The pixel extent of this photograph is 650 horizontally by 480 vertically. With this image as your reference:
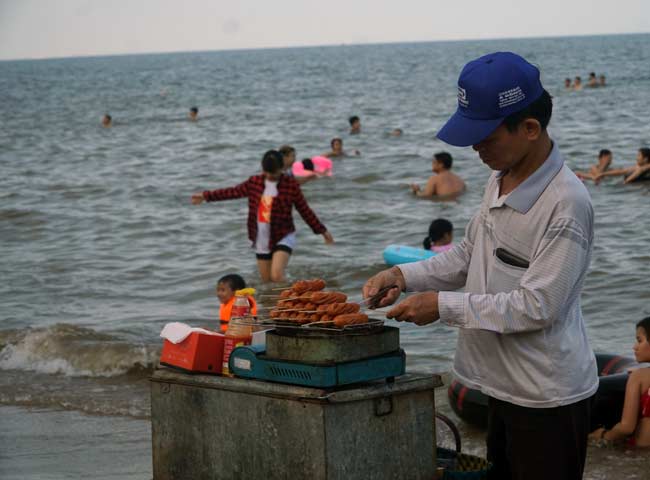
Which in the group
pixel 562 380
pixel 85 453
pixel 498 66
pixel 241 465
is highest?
pixel 498 66

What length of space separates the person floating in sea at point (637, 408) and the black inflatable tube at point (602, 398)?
7 centimetres

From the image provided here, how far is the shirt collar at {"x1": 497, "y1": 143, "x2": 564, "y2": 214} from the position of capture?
3266 millimetres

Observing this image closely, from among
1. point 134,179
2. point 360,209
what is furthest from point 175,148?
point 360,209

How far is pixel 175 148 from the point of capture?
31312 millimetres

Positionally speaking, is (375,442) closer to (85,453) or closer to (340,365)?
(340,365)

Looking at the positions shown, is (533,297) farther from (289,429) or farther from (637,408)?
(637,408)

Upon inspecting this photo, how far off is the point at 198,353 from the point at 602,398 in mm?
3192

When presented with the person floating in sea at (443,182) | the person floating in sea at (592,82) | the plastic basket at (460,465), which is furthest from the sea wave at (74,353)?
the person floating in sea at (592,82)

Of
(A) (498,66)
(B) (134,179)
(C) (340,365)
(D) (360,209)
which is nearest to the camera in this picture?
(A) (498,66)

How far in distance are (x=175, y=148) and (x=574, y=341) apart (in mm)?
28648

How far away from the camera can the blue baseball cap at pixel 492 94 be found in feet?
10.5

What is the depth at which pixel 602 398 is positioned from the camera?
6.38m

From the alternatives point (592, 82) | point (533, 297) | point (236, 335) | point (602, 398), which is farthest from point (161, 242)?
→ point (592, 82)

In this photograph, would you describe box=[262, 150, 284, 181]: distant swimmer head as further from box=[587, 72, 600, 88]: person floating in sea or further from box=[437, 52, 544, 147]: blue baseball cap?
box=[587, 72, 600, 88]: person floating in sea
